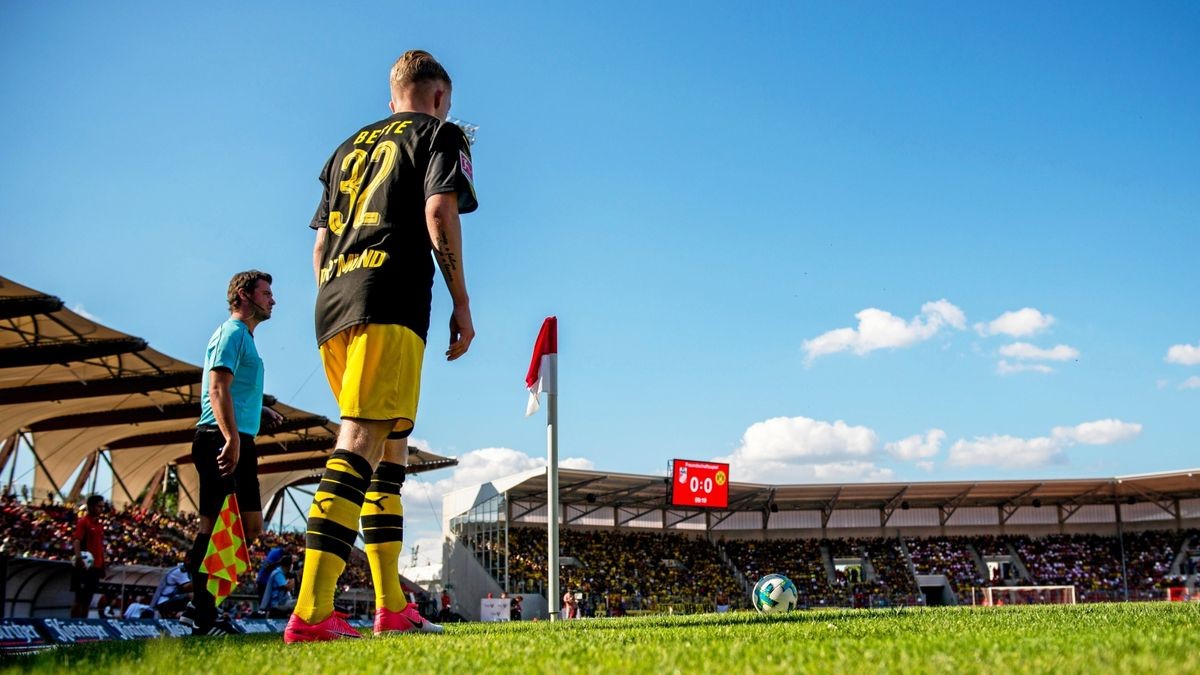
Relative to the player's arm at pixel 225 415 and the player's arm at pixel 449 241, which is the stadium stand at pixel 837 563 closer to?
the player's arm at pixel 225 415

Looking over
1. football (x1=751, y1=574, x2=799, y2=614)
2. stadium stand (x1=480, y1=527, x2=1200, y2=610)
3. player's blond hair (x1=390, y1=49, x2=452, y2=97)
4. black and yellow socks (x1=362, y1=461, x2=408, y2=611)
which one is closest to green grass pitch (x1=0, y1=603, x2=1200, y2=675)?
black and yellow socks (x1=362, y1=461, x2=408, y2=611)

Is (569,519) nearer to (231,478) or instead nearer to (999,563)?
(999,563)

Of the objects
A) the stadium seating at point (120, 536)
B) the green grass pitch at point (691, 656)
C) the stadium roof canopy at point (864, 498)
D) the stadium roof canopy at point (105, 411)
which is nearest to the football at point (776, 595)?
the green grass pitch at point (691, 656)

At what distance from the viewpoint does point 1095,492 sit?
4909 centimetres

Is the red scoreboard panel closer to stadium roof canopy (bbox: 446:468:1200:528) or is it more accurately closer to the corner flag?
stadium roof canopy (bbox: 446:468:1200:528)

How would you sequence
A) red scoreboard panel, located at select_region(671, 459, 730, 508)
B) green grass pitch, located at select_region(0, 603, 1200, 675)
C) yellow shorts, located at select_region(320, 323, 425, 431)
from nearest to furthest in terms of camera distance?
green grass pitch, located at select_region(0, 603, 1200, 675) < yellow shorts, located at select_region(320, 323, 425, 431) < red scoreboard panel, located at select_region(671, 459, 730, 508)

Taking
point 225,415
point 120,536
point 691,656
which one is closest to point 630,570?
point 120,536

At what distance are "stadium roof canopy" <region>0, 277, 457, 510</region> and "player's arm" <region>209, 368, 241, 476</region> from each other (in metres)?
16.2

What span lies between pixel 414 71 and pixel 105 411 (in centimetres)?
3110

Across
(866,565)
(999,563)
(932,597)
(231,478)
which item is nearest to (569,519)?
(866,565)

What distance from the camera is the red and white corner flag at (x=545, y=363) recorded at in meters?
7.90

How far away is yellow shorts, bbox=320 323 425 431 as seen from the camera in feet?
11.4

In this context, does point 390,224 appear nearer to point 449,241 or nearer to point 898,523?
point 449,241

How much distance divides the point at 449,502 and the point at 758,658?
4829cm
